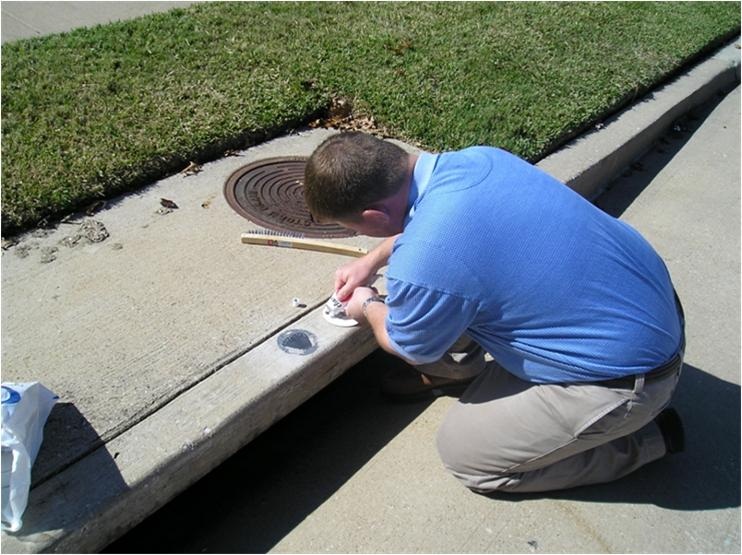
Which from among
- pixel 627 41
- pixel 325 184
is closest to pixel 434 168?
pixel 325 184

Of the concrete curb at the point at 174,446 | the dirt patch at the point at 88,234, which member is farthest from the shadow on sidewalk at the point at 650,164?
the dirt patch at the point at 88,234

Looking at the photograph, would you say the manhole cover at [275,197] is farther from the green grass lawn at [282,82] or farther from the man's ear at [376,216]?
the man's ear at [376,216]

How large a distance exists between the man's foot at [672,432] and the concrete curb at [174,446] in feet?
3.98

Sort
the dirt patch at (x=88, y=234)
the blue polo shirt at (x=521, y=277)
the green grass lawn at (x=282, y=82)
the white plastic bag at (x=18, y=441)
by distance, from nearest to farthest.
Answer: the white plastic bag at (x=18, y=441)
the blue polo shirt at (x=521, y=277)
the dirt patch at (x=88, y=234)
the green grass lawn at (x=282, y=82)

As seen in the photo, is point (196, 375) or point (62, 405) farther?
point (196, 375)

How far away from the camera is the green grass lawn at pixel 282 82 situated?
152 inches

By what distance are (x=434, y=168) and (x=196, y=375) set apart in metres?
1.14

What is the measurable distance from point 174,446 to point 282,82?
3107 millimetres

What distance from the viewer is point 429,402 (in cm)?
315

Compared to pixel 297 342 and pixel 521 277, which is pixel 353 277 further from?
pixel 521 277

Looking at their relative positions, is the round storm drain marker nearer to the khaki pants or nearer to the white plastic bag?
the khaki pants

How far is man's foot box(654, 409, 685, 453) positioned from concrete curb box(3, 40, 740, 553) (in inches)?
47.8

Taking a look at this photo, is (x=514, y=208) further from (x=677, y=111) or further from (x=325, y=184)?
(x=677, y=111)

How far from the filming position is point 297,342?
2816mm
